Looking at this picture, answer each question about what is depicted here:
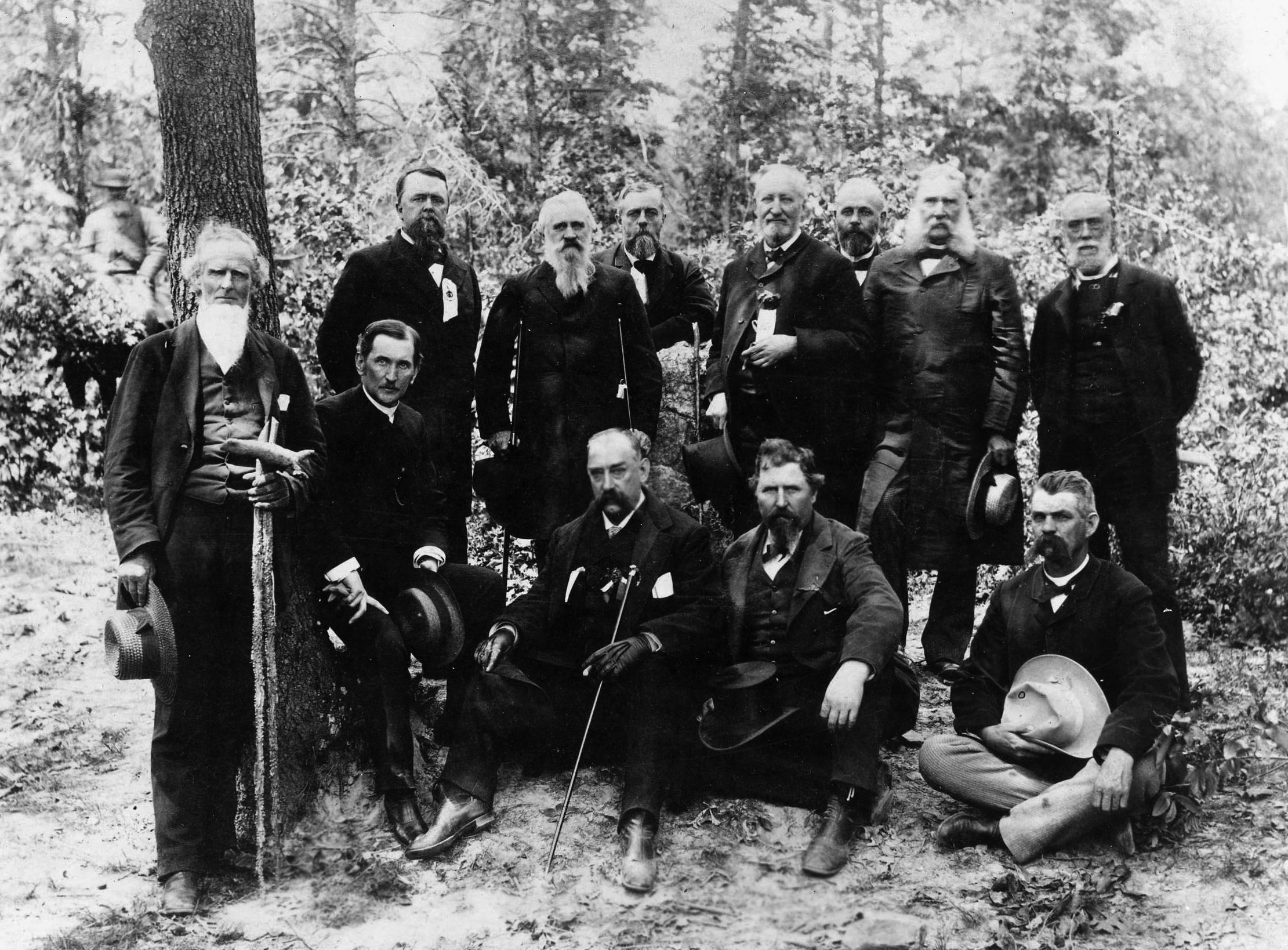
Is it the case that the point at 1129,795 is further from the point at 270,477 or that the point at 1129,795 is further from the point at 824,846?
the point at 270,477

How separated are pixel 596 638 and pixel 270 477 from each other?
1387 millimetres

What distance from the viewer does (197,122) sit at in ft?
16.1

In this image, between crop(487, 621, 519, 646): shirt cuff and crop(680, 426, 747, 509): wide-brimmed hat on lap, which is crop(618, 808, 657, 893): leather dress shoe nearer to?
crop(487, 621, 519, 646): shirt cuff

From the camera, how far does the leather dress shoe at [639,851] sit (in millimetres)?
4113

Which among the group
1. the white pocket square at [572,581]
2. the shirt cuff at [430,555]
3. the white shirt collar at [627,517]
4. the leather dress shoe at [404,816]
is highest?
the white shirt collar at [627,517]

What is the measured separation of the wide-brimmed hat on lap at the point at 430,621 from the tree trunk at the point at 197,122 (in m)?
1.35

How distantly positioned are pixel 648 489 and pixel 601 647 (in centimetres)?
66

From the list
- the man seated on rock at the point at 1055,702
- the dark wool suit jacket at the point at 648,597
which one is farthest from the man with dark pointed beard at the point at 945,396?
the dark wool suit jacket at the point at 648,597

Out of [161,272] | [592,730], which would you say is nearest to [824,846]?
[592,730]

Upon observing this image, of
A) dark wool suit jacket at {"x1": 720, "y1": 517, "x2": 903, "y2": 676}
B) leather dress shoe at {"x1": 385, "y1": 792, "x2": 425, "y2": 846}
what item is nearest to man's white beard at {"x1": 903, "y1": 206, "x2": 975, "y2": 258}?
dark wool suit jacket at {"x1": 720, "y1": 517, "x2": 903, "y2": 676}

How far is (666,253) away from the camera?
604cm

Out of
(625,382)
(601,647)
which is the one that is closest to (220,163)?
(625,382)

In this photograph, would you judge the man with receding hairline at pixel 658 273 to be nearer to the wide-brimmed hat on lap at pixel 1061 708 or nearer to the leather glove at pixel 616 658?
the leather glove at pixel 616 658

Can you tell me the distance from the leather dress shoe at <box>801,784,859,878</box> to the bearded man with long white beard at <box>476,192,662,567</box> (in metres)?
1.68
